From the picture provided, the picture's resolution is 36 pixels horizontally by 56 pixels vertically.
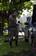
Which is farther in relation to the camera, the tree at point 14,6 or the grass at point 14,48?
the tree at point 14,6

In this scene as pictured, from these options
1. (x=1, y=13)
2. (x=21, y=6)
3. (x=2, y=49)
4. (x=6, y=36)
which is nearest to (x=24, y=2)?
(x=21, y=6)

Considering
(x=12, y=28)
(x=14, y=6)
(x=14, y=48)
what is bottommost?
(x=14, y=48)

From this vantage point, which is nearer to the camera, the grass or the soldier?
the grass

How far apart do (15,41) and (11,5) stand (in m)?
0.53

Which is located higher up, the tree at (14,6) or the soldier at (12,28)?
the tree at (14,6)

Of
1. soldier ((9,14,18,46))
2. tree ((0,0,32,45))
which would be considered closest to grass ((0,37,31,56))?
soldier ((9,14,18,46))

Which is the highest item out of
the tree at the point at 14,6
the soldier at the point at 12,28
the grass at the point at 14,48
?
the tree at the point at 14,6

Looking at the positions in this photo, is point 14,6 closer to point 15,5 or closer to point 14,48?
point 15,5

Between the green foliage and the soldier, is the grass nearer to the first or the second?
the soldier

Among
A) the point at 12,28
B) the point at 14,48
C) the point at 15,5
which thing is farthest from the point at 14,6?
the point at 14,48

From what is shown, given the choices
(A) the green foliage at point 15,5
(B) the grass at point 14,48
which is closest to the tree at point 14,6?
(A) the green foliage at point 15,5

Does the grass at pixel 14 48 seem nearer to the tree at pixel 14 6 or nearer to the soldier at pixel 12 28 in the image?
the soldier at pixel 12 28

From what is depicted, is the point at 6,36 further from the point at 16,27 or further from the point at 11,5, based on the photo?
the point at 11,5

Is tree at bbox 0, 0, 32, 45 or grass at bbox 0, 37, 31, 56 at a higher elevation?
tree at bbox 0, 0, 32, 45
